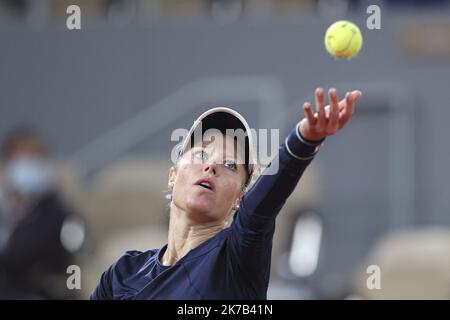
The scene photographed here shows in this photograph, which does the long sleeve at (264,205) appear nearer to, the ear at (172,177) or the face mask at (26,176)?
the ear at (172,177)

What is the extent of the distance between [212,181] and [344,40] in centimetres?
61

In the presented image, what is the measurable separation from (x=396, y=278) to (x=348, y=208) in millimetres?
3227

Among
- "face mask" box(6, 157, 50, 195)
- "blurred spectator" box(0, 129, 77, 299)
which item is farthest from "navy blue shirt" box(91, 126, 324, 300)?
"face mask" box(6, 157, 50, 195)

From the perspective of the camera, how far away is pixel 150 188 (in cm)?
1059

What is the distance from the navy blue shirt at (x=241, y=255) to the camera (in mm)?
2969

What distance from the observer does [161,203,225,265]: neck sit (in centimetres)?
327

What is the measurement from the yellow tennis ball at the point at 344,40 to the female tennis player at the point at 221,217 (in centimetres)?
38

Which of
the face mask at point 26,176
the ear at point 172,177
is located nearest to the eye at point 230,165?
the ear at point 172,177

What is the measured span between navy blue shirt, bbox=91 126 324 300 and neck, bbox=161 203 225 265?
5 centimetres

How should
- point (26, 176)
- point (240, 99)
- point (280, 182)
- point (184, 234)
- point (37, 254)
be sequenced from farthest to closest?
point (240, 99), point (26, 176), point (37, 254), point (184, 234), point (280, 182)

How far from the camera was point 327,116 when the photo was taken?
288 centimetres

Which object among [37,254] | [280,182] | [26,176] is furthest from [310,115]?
[26,176]

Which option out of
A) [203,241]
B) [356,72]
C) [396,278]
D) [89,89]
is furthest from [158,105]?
[203,241]

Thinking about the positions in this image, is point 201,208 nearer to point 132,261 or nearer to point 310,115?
point 132,261
